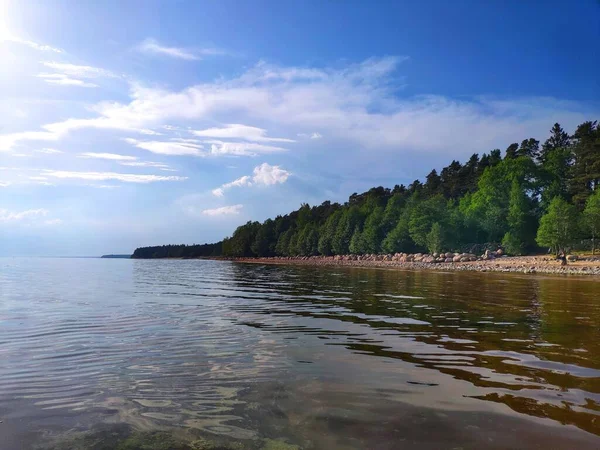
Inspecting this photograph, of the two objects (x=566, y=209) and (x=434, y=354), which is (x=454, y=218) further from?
(x=434, y=354)

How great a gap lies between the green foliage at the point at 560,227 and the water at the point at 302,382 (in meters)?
49.9

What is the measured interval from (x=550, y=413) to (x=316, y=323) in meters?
8.23

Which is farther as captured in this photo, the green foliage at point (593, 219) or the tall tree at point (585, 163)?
the tall tree at point (585, 163)

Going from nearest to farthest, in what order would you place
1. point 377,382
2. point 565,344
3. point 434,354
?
point 377,382 < point 434,354 < point 565,344

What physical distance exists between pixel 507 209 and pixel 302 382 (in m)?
84.1

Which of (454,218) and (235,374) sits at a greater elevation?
(454,218)

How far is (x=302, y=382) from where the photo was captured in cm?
714

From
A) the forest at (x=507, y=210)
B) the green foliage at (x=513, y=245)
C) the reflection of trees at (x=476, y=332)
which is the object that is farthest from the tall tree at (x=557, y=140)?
the reflection of trees at (x=476, y=332)

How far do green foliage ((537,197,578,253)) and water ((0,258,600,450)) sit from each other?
1965 inches

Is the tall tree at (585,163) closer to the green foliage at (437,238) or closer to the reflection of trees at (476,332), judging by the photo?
the green foliage at (437,238)

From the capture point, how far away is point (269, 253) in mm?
179000

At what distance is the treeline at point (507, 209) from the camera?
60878mm

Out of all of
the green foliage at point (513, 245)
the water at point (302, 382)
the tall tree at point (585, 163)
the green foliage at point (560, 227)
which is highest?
the tall tree at point (585, 163)

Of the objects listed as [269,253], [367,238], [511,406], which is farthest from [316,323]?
[269,253]
